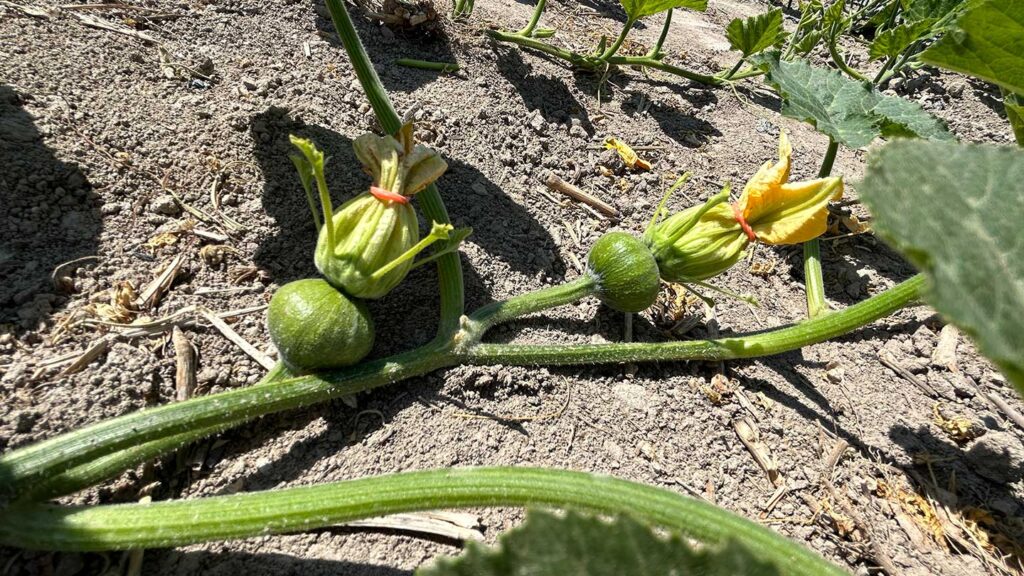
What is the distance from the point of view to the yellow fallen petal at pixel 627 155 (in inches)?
117

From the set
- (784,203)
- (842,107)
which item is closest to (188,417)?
(784,203)

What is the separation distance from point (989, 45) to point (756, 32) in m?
1.96

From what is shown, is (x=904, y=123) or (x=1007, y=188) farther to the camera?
(x=904, y=123)

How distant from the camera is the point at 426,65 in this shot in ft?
9.82

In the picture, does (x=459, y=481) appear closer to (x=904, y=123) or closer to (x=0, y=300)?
(x=0, y=300)

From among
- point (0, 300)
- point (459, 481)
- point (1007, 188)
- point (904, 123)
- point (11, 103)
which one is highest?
point (1007, 188)

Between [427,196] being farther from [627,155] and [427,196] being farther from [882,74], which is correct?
[882,74]

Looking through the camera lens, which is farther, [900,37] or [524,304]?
[900,37]

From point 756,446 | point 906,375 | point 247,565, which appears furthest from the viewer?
point 906,375

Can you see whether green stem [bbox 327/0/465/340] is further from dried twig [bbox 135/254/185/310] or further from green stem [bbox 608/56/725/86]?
green stem [bbox 608/56/725/86]

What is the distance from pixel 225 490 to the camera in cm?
170

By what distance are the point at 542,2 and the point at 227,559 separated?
298 cm

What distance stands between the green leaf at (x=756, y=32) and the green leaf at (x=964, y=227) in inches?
104

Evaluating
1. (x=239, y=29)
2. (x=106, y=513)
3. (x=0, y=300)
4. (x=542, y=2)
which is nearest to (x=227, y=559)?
(x=106, y=513)
